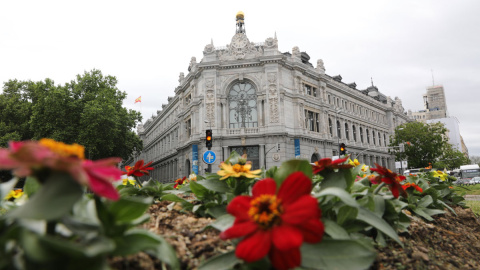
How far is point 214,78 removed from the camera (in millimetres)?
34031

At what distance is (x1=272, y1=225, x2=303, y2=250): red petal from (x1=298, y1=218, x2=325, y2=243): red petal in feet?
0.14

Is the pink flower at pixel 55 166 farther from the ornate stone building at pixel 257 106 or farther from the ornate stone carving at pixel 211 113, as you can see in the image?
the ornate stone carving at pixel 211 113

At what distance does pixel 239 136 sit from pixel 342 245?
→ 102ft

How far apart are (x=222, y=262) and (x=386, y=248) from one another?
1181 mm

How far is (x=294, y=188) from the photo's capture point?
1209 mm

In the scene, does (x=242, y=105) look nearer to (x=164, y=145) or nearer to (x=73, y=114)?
(x=73, y=114)

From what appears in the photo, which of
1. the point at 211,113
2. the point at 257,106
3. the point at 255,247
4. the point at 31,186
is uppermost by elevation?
the point at 257,106

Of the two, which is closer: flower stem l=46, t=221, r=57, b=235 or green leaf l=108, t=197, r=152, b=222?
flower stem l=46, t=221, r=57, b=235

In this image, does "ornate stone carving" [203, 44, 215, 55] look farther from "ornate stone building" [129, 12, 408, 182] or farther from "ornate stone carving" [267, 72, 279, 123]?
"ornate stone carving" [267, 72, 279, 123]

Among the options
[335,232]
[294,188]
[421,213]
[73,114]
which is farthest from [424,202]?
[73,114]

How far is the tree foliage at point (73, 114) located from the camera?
94.8 ft

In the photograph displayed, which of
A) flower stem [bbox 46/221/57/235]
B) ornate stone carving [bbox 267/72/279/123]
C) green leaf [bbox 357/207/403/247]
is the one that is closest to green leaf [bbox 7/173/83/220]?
flower stem [bbox 46/221/57/235]

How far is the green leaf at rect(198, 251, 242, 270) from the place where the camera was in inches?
49.2

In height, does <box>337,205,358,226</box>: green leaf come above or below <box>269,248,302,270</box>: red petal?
above
